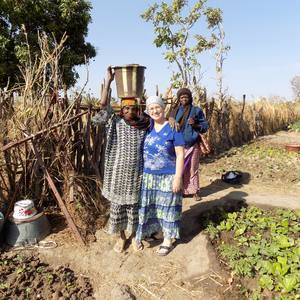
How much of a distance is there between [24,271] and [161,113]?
2137 millimetres

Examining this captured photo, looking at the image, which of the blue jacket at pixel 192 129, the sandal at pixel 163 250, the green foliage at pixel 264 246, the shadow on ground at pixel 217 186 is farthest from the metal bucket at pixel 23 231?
the shadow on ground at pixel 217 186

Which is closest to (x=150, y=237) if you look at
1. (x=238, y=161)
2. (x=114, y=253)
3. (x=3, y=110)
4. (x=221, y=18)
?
(x=114, y=253)

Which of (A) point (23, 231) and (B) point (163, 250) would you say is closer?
(B) point (163, 250)

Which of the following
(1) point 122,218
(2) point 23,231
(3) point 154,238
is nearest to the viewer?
(1) point 122,218

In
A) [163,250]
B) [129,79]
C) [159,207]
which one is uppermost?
[129,79]

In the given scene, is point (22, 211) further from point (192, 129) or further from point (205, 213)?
point (192, 129)

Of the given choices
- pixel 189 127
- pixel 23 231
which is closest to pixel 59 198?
pixel 23 231

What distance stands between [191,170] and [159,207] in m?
1.42

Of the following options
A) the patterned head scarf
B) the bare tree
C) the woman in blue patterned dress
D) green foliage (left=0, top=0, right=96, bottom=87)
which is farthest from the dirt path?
the bare tree

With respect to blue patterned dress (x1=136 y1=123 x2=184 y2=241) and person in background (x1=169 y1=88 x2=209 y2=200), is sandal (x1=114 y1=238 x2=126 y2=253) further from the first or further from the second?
person in background (x1=169 y1=88 x2=209 y2=200)

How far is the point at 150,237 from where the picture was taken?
12.9 ft

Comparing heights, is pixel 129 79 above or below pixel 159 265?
above

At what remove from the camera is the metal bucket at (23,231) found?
3.72 m

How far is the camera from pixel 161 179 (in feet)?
11.0
